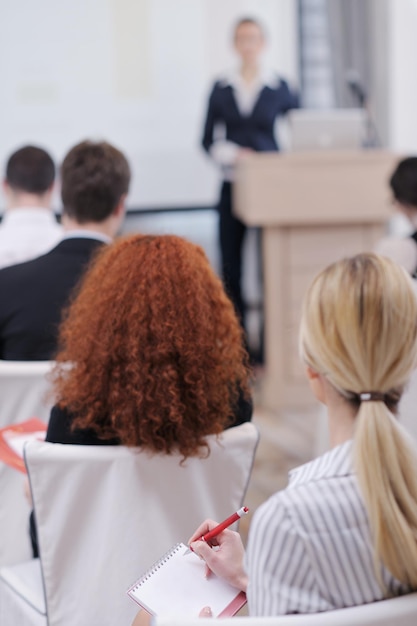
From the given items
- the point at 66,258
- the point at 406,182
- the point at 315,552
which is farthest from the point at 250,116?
the point at 315,552

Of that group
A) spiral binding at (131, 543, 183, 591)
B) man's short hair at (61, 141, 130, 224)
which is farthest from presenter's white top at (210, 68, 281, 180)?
spiral binding at (131, 543, 183, 591)

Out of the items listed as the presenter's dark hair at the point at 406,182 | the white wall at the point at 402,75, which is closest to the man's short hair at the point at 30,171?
the presenter's dark hair at the point at 406,182

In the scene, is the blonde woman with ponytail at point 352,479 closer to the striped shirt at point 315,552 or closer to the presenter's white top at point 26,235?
the striped shirt at point 315,552

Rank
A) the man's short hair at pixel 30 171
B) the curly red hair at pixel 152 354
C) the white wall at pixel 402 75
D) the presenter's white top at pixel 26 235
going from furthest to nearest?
the white wall at pixel 402 75 → the man's short hair at pixel 30 171 → the presenter's white top at pixel 26 235 → the curly red hair at pixel 152 354

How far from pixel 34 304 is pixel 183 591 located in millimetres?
1134

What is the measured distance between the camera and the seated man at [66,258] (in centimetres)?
230

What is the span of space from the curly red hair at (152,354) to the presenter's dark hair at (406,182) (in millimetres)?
1604

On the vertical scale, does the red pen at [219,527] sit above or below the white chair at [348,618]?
below

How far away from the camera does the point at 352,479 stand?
1.09 metres

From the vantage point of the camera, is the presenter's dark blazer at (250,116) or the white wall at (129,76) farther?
the white wall at (129,76)

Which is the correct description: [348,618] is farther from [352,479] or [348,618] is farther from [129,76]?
[129,76]

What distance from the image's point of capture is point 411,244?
9.23 feet

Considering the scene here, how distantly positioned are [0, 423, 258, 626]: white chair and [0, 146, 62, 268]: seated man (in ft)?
5.20

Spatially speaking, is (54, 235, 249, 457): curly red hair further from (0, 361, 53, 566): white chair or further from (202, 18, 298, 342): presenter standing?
(202, 18, 298, 342): presenter standing
